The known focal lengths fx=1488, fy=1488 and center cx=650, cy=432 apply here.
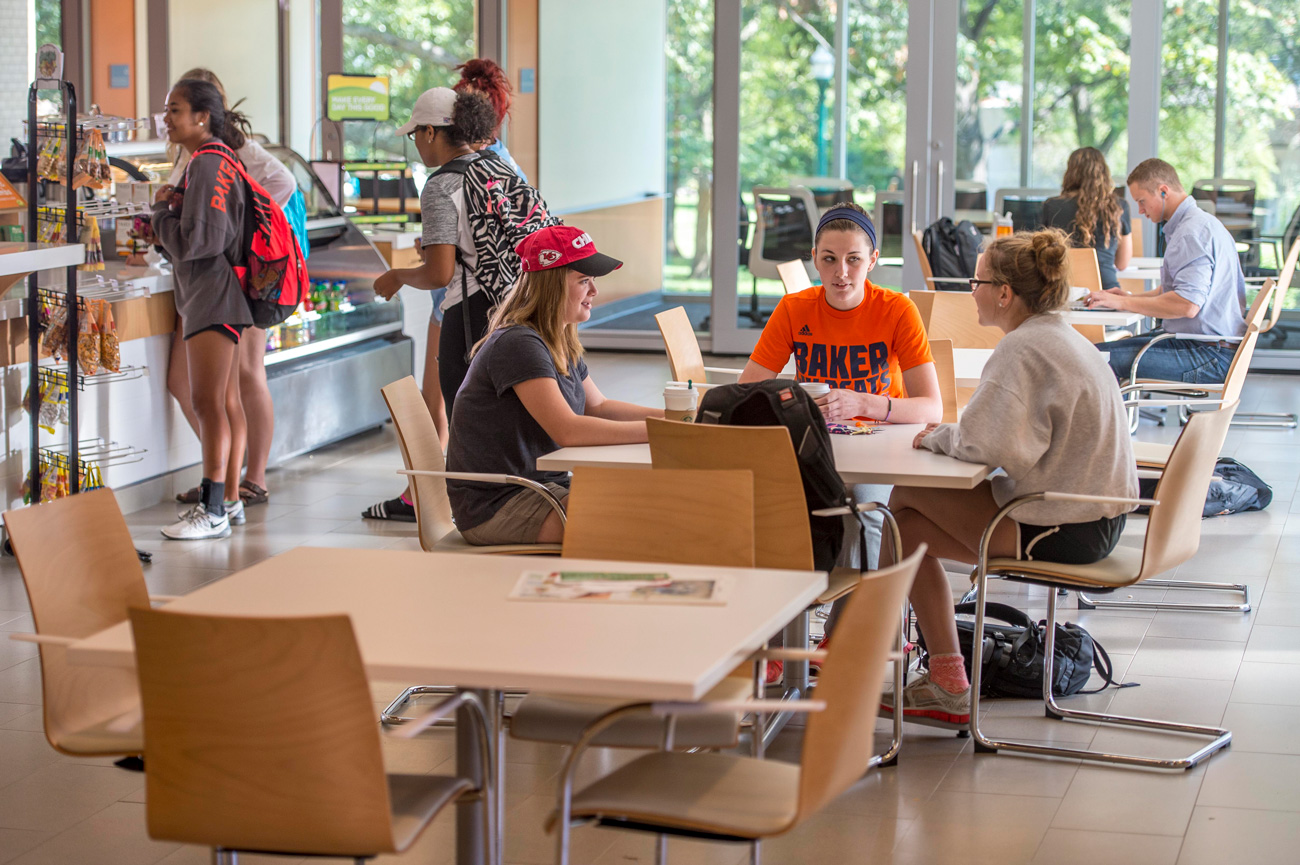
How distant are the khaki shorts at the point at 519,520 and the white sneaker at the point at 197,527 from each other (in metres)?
2.29

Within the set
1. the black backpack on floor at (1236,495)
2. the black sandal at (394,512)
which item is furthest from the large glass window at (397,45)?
the black backpack on floor at (1236,495)

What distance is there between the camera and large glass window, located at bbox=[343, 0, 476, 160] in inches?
449

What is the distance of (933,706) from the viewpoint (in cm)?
372

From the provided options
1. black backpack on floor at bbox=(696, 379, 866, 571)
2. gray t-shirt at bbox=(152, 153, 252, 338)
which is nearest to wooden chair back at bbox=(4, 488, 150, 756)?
black backpack on floor at bbox=(696, 379, 866, 571)

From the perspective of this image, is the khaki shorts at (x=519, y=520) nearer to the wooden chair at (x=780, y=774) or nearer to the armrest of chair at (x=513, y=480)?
the armrest of chair at (x=513, y=480)

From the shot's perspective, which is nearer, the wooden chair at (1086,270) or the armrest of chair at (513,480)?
the armrest of chair at (513,480)

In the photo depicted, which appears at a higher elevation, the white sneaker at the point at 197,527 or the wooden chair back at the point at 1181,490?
the wooden chair back at the point at 1181,490

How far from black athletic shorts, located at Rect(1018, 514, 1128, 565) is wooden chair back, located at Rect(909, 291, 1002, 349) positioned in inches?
93.9

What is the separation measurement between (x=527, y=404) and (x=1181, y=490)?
1.56 m

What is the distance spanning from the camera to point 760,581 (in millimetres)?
2590

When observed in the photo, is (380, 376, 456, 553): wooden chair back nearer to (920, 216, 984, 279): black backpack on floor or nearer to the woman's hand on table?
the woman's hand on table

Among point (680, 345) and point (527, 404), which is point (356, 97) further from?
point (527, 404)

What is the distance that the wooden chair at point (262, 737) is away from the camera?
6.40 ft

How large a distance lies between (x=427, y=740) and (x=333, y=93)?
617cm
